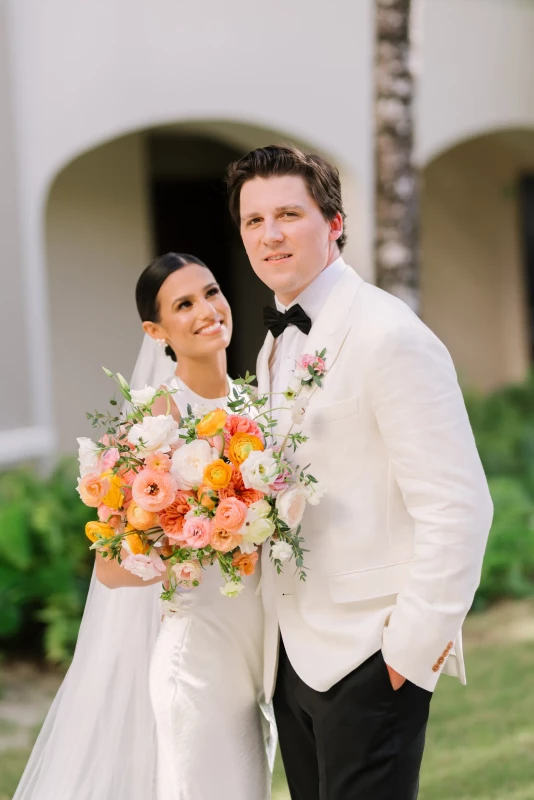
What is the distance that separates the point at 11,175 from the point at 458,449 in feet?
20.0

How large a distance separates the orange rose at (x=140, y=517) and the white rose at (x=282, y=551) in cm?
28

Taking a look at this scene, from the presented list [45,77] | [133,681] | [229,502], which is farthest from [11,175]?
[229,502]

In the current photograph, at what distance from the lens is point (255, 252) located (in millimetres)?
2426

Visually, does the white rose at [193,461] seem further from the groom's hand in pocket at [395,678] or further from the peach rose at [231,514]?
the groom's hand in pocket at [395,678]

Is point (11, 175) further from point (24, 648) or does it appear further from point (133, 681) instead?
point (133, 681)

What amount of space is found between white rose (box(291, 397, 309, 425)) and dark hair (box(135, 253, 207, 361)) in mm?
876

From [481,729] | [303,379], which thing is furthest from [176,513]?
[481,729]

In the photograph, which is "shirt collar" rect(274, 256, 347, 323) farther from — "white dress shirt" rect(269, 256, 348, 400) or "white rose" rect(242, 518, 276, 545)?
"white rose" rect(242, 518, 276, 545)

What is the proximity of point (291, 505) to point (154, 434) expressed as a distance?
1.15 feet

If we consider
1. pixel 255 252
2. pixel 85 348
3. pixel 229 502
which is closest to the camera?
pixel 229 502

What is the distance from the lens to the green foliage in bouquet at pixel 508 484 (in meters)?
6.91

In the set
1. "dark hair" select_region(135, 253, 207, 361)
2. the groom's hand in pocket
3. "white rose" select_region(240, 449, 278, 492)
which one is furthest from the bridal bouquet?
"dark hair" select_region(135, 253, 207, 361)

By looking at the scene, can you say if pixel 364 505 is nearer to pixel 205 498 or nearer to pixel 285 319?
pixel 205 498

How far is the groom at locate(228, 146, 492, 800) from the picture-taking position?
2.25 metres
